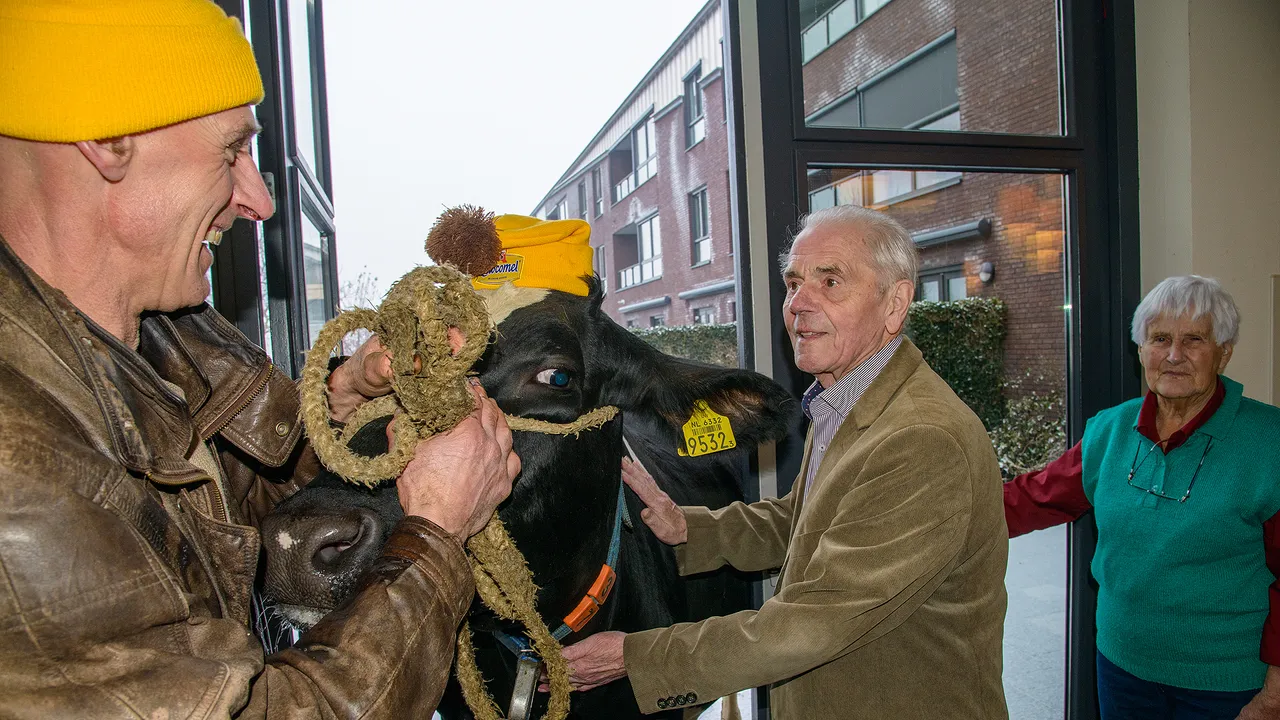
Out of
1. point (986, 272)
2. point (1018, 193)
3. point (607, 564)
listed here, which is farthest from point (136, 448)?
point (1018, 193)

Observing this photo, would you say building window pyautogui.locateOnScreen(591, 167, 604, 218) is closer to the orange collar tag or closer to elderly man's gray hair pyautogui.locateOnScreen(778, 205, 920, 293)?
elderly man's gray hair pyautogui.locateOnScreen(778, 205, 920, 293)

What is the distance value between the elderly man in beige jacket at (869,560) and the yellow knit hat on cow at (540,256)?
0.56 m

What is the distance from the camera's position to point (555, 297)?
5.85 feet

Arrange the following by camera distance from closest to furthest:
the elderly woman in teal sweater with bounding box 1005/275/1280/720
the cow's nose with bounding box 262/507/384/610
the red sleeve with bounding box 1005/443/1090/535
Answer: the cow's nose with bounding box 262/507/384/610
the elderly woman in teal sweater with bounding box 1005/275/1280/720
the red sleeve with bounding box 1005/443/1090/535

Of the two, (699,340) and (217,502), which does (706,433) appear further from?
(217,502)

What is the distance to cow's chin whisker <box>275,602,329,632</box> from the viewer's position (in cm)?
122

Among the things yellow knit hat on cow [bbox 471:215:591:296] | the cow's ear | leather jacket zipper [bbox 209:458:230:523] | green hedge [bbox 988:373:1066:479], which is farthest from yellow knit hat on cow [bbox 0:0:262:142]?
green hedge [bbox 988:373:1066:479]

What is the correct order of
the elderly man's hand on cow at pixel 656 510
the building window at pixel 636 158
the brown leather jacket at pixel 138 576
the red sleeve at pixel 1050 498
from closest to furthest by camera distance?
the brown leather jacket at pixel 138 576
the elderly man's hand on cow at pixel 656 510
the red sleeve at pixel 1050 498
the building window at pixel 636 158

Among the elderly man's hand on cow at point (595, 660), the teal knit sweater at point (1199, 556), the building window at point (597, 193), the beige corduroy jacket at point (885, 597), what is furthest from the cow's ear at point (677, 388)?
the teal knit sweater at point (1199, 556)

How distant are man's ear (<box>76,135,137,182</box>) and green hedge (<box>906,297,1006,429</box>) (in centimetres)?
303

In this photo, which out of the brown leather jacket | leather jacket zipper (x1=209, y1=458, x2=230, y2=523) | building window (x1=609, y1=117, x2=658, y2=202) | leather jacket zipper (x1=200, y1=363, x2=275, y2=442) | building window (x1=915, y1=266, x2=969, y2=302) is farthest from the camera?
building window (x1=915, y1=266, x2=969, y2=302)

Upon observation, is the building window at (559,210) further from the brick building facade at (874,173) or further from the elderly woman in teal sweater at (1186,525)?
the elderly woman in teal sweater at (1186,525)

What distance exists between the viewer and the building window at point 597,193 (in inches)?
114

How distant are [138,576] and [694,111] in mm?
2580
